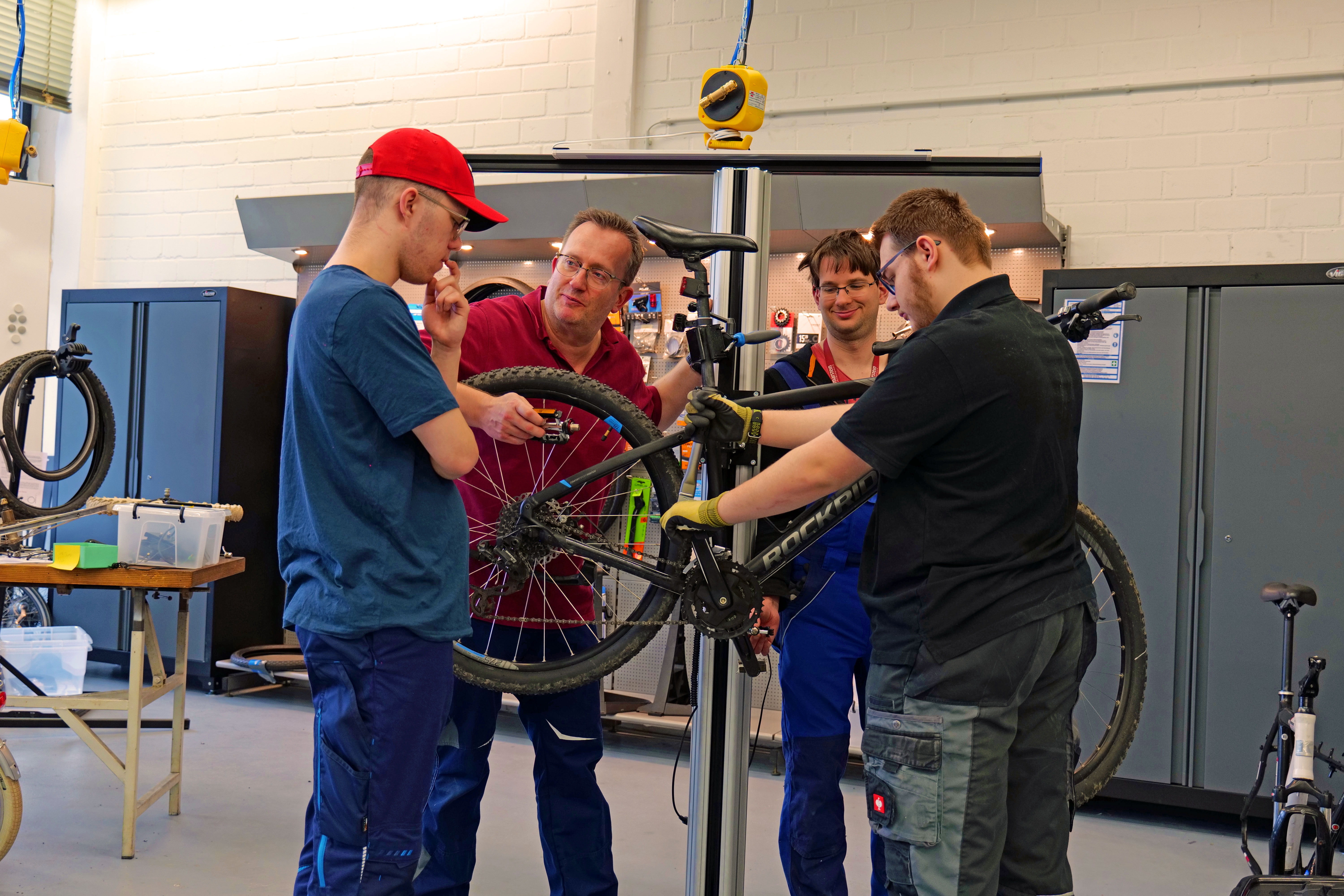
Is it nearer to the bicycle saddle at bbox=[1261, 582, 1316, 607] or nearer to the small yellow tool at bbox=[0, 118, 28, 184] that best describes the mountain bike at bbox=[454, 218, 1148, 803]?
the bicycle saddle at bbox=[1261, 582, 1316, 607]

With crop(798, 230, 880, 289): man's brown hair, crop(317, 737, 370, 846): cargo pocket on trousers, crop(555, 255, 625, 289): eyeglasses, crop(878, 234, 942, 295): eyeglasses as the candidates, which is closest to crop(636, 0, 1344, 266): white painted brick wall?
crop(798, 230, 880, 289): man's brown hair

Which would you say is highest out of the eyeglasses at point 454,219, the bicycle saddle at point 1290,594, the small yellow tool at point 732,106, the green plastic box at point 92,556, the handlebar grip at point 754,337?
the small yellow tool at point 732,106

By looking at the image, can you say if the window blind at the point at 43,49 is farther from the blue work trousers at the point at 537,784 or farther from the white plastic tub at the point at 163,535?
the blue work trousers at the point at 537,784

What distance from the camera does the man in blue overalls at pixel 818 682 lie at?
2197 millimetres

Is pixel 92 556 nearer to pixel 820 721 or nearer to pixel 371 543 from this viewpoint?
pixel 371 543

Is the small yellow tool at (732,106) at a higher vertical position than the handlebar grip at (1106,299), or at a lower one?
higher

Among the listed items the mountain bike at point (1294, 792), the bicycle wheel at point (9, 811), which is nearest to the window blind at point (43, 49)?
the bicycle wheel at point (9, 811)

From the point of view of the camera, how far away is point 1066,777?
1738 mm

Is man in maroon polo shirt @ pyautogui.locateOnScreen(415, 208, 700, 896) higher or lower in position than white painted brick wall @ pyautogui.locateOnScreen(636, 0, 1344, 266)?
lower

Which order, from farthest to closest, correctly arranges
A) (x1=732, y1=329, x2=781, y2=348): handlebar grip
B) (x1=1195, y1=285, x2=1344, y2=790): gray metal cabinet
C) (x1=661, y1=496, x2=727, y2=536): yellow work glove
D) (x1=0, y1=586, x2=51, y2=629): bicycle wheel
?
(x1=0, y1=586, x2=51, y2=629): bicycle wheel → (x1=1195, y1=285, x2=1344, y2=790): gray metal cabinet → (x1=732, y1=329, x2=781, y2=348): handlebar grip → (x1=661, y1=496, x2=727, y2=536): yellow work glove

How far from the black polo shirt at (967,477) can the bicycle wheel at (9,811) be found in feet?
8.06

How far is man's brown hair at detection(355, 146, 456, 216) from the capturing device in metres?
1.70

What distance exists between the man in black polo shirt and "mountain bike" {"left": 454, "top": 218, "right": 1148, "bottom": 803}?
0.31 metres

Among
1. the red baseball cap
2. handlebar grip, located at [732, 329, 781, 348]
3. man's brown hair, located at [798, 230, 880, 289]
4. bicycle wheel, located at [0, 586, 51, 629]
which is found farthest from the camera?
bicycle wheel, located at [0, 586, 51, 629]
